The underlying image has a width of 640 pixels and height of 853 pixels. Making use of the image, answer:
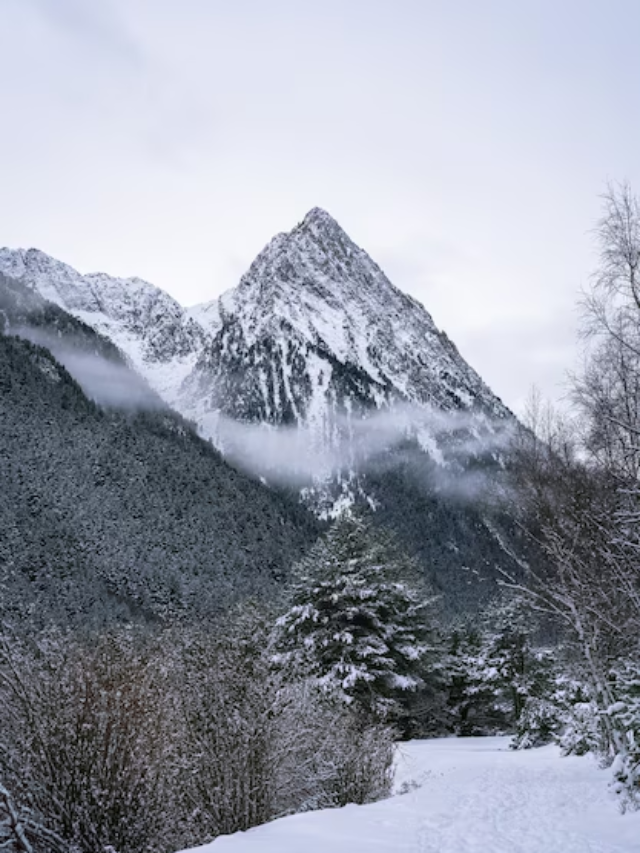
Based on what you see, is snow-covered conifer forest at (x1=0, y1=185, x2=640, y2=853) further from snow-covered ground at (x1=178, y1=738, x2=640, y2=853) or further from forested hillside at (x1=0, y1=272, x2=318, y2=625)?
forested hillside at (x1=0, y1=272, x2=318, y2=625)

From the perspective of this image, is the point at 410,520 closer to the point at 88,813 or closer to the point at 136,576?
the point at 136,576

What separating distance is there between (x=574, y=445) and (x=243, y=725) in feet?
36.7

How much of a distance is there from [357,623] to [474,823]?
13.5 metres

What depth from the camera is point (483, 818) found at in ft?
25.1

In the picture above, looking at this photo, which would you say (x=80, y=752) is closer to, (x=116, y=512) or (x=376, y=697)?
(x=376, y=697)

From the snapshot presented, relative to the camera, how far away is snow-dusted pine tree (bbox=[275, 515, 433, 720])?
19375 mm

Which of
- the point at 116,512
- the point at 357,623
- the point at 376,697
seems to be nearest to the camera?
the point at 376,697

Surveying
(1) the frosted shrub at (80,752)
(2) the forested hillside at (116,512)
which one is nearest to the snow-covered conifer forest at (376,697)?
(1) the frosted shrub at (80,752)

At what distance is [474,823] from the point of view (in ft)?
24.1

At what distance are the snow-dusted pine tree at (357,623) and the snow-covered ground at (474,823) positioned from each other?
8082 mm

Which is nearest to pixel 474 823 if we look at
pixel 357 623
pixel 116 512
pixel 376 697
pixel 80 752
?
pixel 80 752

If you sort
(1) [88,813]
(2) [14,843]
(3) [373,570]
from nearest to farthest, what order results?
(2) [14,843] < (1) [88,813] < (3) [373,570]

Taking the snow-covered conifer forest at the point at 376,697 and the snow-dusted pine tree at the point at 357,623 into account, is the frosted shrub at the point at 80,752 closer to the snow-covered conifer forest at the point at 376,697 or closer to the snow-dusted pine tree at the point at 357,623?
the snow-covered conifer forest at the point at 376,697

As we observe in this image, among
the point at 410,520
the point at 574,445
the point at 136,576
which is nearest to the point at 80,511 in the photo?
the point at 136,576
